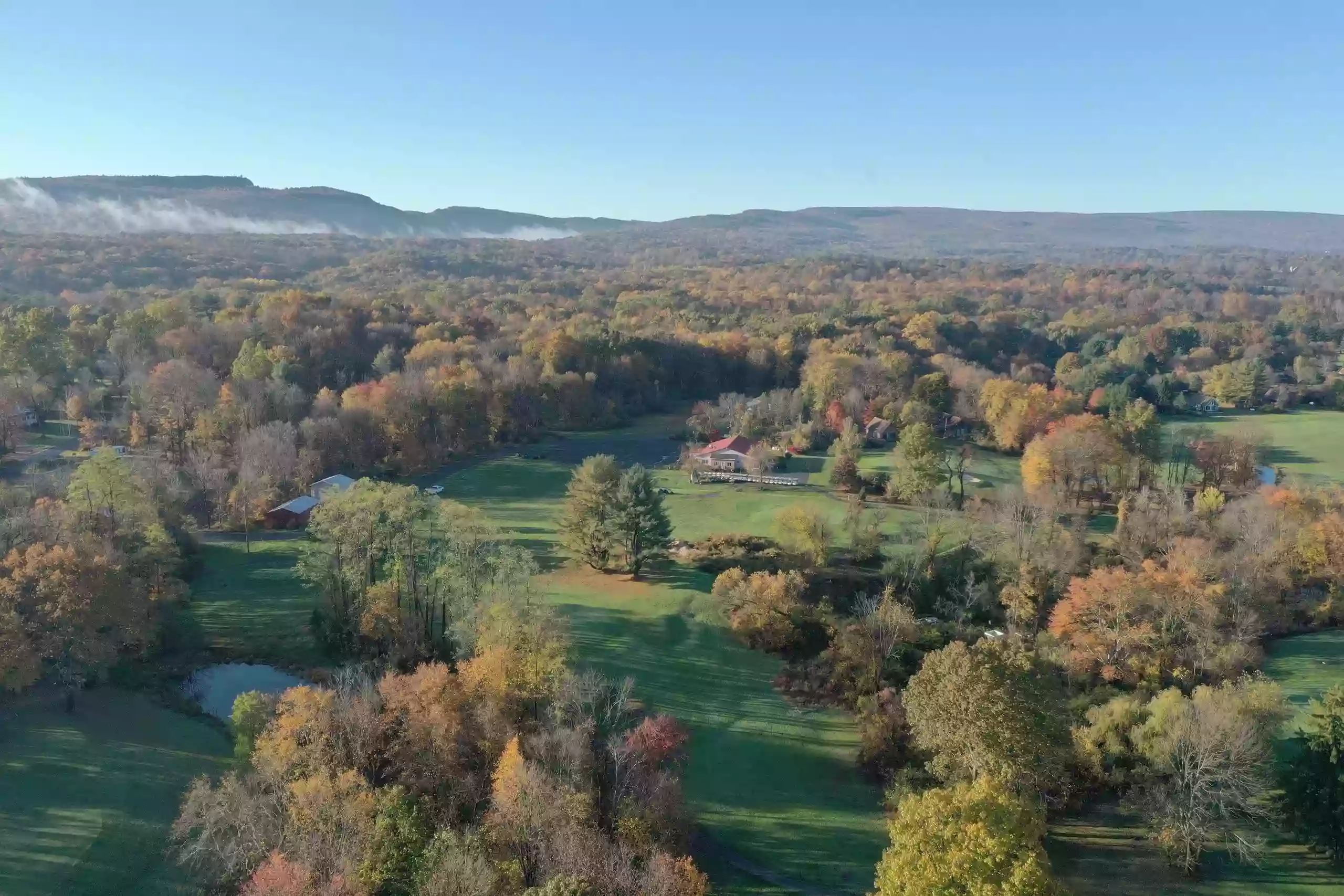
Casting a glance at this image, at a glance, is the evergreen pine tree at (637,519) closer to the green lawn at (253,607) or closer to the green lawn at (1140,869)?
the green lawn at (253,607)

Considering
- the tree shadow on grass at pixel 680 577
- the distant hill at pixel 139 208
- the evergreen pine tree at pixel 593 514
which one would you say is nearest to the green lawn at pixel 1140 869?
the tree shadow on grass at pixel 680 577

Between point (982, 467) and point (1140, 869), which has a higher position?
point (982, 467)

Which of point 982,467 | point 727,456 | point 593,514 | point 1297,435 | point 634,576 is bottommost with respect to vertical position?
point 1297,435

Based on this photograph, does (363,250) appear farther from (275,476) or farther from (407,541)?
(407,541)

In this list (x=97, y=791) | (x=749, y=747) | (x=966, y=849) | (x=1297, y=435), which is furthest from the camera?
(x=1297, y=435)

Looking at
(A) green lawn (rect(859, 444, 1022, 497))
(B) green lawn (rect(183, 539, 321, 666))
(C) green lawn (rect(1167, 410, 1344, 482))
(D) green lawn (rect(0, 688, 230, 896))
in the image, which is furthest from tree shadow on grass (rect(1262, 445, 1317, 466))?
(D) green lawn (rect(0, 688, 230, 896))

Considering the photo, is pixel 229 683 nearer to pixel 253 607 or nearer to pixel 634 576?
pixel 253 607

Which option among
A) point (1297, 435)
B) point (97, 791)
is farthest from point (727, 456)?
point (1297, 435)
